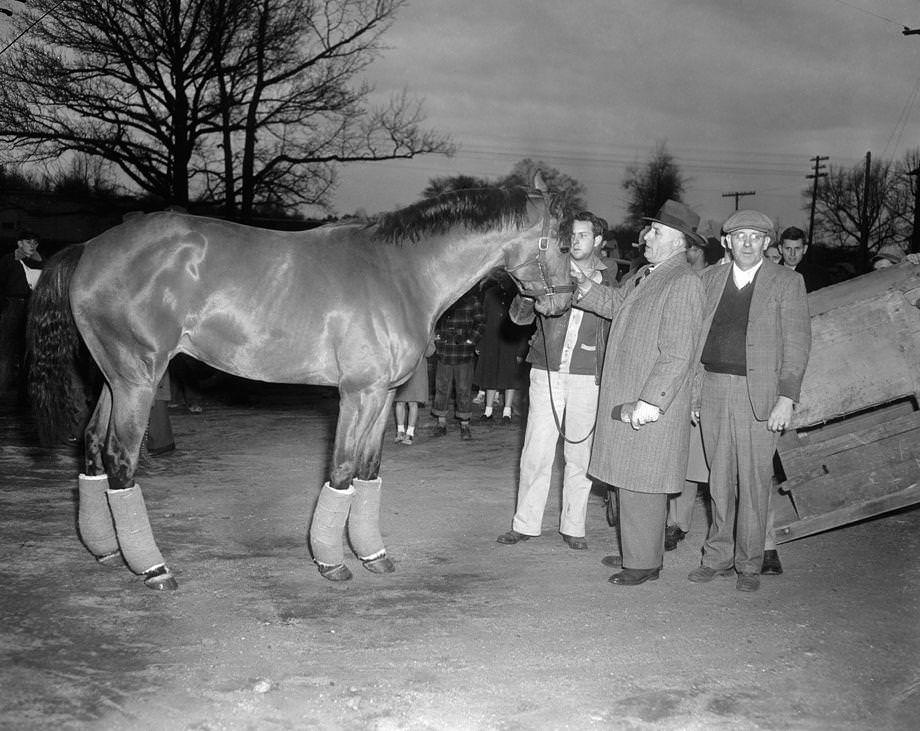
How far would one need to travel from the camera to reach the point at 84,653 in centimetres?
358

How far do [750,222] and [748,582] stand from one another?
2.02 metres

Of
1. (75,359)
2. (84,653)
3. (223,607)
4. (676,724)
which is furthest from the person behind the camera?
(75,359)

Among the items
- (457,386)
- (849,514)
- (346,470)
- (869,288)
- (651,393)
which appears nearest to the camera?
(651,393)

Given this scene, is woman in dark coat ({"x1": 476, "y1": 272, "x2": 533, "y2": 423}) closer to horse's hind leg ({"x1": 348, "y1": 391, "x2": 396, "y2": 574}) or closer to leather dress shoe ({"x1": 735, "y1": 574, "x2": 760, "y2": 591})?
horse's hind leg ({"x1": 348, "y1": 391, "x2": 396, "y2": 574})

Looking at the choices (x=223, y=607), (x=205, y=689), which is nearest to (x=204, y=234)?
(x=223, y=607)

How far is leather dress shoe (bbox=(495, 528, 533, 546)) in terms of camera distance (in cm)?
549

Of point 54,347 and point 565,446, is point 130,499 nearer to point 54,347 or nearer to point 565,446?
point 54,347

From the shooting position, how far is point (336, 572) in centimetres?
459

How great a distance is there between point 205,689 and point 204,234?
2.34 meters

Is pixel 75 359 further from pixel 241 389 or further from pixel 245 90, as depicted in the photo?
pixel 245 90

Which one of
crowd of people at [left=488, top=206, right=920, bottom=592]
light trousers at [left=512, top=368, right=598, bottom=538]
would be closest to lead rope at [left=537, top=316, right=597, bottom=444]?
light trousers at [left=512, top=368, right=598, bottom=538]

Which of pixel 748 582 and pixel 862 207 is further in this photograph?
pixel 862 207

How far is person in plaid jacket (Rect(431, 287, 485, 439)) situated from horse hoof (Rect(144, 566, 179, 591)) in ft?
16.8

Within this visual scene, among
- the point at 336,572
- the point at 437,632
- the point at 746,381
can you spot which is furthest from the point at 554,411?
the point at 437,632
